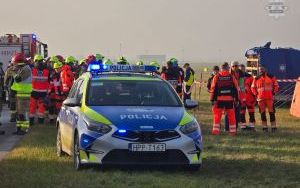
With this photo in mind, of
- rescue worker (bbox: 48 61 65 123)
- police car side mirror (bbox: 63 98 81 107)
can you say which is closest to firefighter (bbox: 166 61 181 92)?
rescue worker (bbox: 48 61 65 123)

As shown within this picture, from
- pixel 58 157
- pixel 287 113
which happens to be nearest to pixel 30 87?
pixel 58 157

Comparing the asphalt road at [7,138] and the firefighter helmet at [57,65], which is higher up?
the firefighter helmet at [57,65]

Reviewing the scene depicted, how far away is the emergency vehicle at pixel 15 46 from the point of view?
31.5 metres

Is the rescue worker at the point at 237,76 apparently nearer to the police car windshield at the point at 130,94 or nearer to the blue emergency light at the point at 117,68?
the blue emergency light at the point at 117,68

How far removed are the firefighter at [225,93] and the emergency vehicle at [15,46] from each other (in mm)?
17425

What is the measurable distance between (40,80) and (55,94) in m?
1.13

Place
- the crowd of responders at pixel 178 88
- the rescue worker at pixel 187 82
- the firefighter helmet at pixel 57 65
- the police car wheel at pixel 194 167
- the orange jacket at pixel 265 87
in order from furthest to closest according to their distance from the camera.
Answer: the rescue worker at pixel 187 82 < the firefighter helmet at pixel 57 65 < the orange jacket at pixel 265 87 < the crowd of responders at pixel 178 88 < the police car wheel at pixel 194 167

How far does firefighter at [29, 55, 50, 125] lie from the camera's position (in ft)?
61.8

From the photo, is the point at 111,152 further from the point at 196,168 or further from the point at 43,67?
the point at 43,67

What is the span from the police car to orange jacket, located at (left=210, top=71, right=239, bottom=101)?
443 cm

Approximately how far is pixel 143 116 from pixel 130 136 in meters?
0.45

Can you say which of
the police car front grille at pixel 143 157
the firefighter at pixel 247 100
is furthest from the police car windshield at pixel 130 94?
the firefighter at pixel 247 100

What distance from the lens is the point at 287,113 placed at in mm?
24844

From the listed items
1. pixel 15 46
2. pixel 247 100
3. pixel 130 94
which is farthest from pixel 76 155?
pixel 15 46
